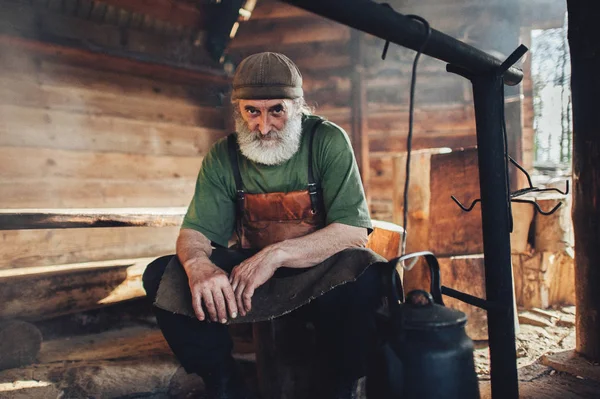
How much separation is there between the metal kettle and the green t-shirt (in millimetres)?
873

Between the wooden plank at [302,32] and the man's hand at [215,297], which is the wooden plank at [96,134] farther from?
the man's hand at [215,297]

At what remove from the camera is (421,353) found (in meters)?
1.35

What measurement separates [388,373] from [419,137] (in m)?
5.25

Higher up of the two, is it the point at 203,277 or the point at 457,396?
the point at 203,277

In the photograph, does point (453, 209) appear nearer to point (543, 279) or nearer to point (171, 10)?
point (543, 279)

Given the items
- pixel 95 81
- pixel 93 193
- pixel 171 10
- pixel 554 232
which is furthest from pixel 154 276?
pixel 171 10

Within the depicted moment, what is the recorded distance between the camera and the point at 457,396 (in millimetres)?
1381

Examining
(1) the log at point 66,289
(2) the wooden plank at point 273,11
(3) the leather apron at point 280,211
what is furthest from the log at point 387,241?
(2) the wooden plank at point 273,11

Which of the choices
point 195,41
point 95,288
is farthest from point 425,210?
point 195,41

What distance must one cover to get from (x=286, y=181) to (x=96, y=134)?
10.4 ft

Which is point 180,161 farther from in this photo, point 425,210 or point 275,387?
point 275,387

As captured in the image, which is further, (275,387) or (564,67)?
(564,67)

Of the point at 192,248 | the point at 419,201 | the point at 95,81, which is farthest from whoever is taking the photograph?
the point at 95,81

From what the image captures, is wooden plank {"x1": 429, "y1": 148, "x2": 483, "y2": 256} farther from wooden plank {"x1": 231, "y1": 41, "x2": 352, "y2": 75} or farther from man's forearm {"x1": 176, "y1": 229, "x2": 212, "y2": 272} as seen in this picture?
wooden plank {"x1": 231, "y1": 41, "x2": 352, "y2": 75}
